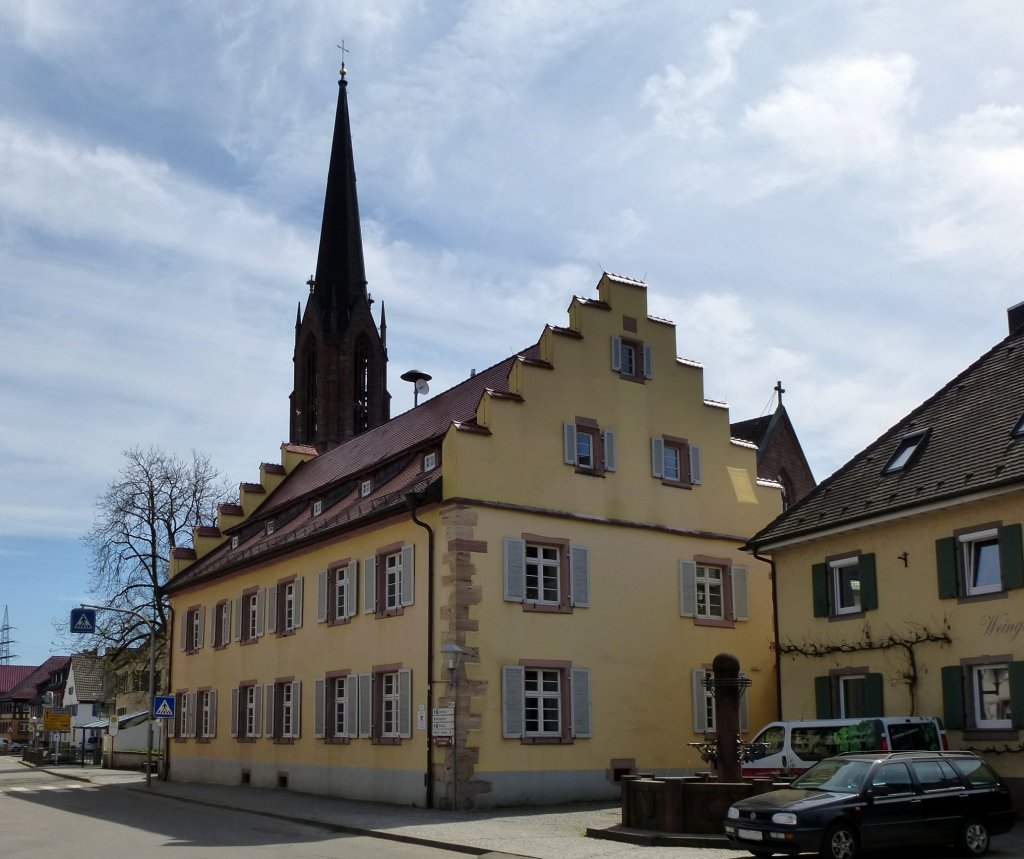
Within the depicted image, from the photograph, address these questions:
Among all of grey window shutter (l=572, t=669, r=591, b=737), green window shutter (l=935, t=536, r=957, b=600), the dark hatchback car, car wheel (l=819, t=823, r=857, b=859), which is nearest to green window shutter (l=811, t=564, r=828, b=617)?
green window shutter (l=935, t=536, r=957, b=600)

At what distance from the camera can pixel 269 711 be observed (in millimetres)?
33844

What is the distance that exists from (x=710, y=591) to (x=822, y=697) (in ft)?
21.1

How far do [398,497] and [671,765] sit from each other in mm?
8531

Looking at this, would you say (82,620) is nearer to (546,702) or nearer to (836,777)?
(546,702)

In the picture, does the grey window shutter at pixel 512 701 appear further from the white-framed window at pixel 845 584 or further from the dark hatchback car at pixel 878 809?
the dark hatchback car at pixel 878 809

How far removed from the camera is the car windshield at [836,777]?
16047mm

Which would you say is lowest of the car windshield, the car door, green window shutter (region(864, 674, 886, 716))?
the car door

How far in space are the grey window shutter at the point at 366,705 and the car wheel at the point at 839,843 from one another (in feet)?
47.2

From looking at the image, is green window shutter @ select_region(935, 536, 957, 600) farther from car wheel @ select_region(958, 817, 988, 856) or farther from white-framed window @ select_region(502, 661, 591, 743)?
white-framed window @ select_region(502, 661, 591, 743)

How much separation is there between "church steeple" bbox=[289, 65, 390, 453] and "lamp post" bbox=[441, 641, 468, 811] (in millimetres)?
43175

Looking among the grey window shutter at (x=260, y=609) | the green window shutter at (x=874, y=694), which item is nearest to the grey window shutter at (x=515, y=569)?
the green window shutter at (x=874, y=694)

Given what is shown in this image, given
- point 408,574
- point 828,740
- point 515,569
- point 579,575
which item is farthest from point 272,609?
point 828,740

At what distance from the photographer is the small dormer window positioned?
24.5 m

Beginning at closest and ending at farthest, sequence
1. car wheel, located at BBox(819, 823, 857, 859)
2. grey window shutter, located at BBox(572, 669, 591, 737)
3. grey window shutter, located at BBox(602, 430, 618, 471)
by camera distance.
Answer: car wheel, located at BBox(819, 823, 857, 859) → grey window shutter, located at BBox(572, 669, 591, 737) → grey window shutter, located at BBox(602, 430, 618, 471)
